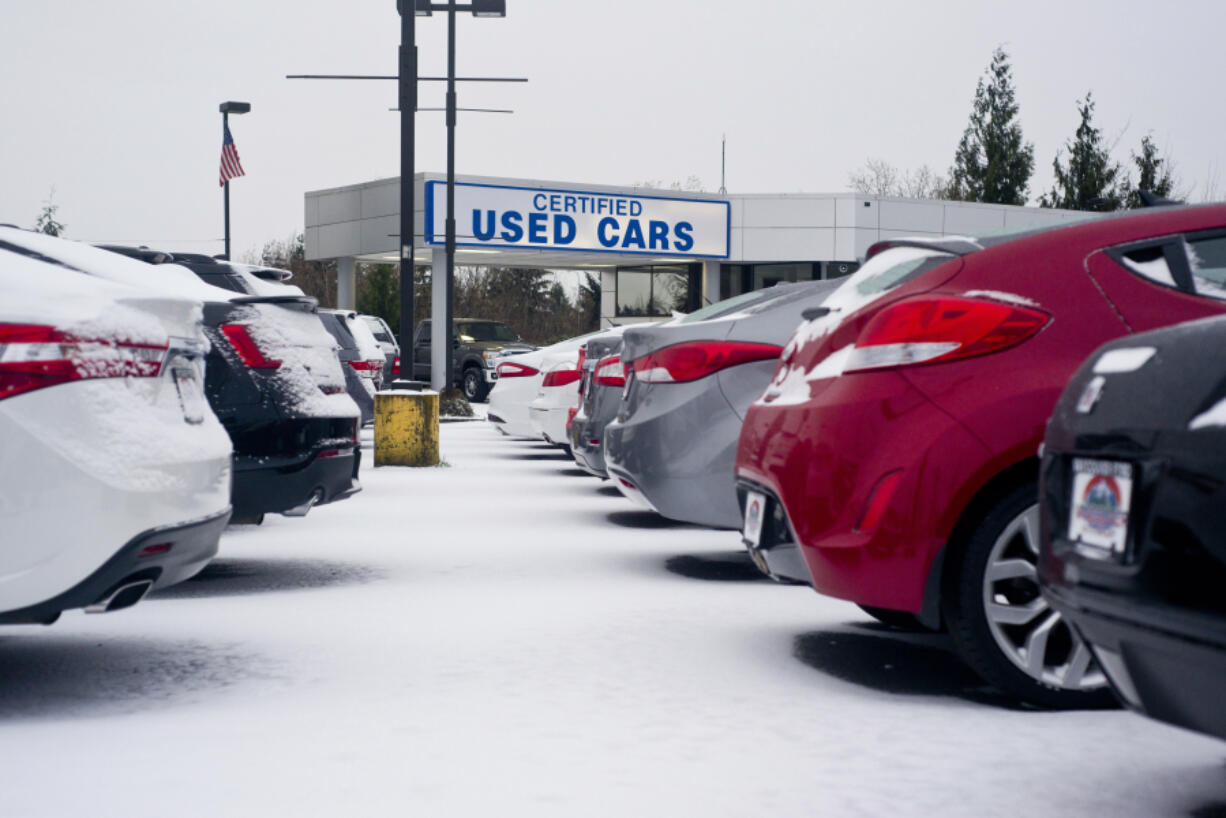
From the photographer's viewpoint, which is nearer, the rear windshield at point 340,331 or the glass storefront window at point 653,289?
the rear windshield at point 340,331

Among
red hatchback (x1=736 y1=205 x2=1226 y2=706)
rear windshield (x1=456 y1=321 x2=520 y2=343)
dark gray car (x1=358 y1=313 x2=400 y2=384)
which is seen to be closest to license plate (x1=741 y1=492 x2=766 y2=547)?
red hatchback (x1=736 y1=205 x2=1226 y2=706)

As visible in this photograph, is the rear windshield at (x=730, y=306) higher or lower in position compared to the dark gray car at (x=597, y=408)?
higher

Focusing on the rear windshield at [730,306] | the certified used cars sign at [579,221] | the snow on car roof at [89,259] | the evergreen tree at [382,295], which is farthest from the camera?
the evergreen tree at [382,295]

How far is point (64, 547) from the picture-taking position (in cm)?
440

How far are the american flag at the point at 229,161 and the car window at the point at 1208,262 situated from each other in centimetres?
3106

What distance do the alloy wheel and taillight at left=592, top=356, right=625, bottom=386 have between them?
5271mm

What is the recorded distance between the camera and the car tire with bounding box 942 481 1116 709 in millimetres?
4582

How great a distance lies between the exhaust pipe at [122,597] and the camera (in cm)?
456

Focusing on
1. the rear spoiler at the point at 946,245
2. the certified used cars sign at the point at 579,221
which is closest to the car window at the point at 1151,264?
the rear spoiler at the point at 946,245

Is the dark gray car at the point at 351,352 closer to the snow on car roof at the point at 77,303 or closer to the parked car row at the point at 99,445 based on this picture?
the parked car row at the point at 99,445

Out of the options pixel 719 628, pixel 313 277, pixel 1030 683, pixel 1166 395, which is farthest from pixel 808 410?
pixel 313 277

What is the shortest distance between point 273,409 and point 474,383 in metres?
26.7

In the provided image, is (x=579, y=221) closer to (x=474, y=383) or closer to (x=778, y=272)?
(x=778, y=272)

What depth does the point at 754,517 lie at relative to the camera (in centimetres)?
532
